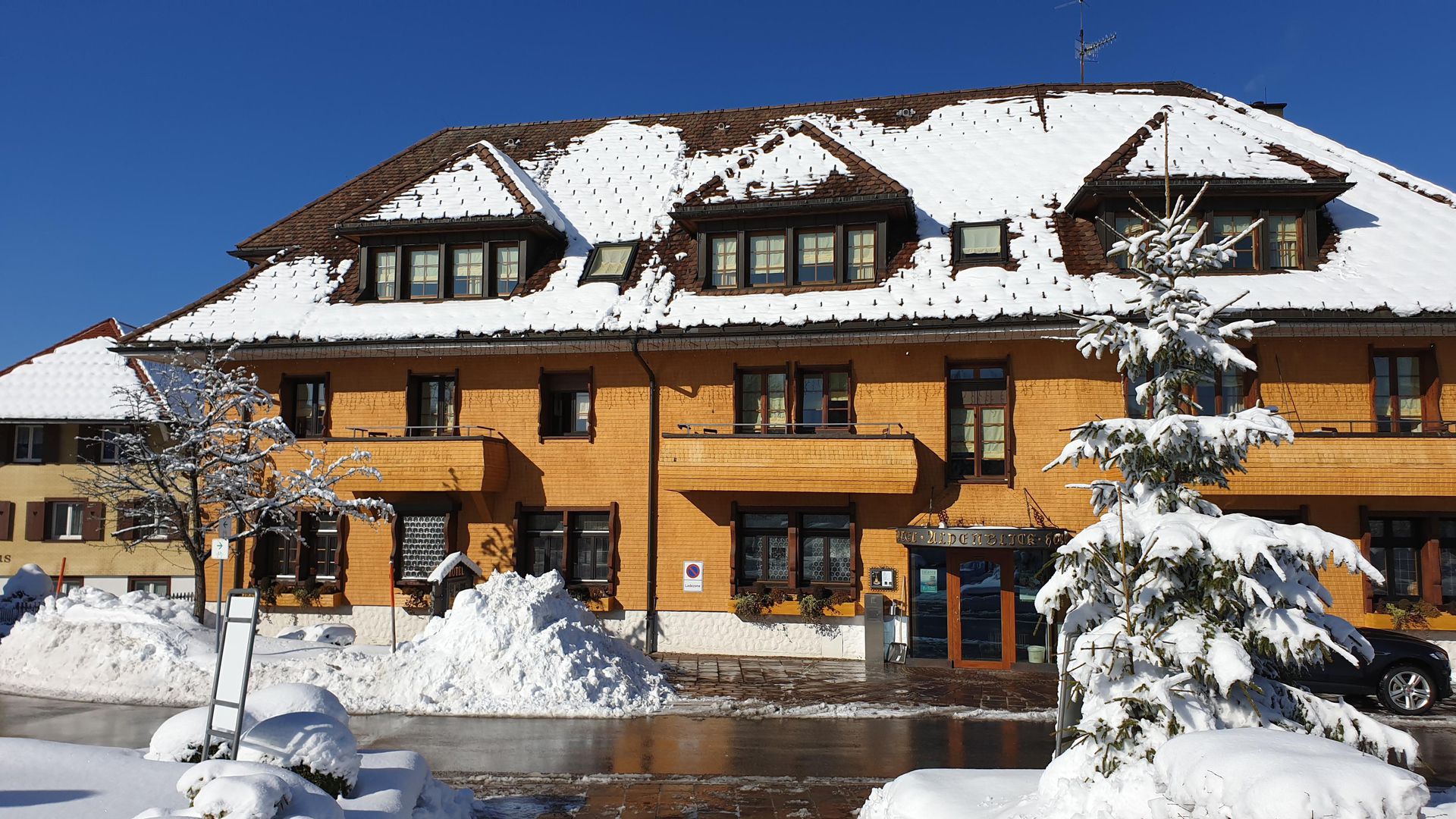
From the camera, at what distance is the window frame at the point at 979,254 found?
67.9ft

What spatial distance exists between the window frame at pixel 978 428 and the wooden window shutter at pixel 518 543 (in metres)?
9.00

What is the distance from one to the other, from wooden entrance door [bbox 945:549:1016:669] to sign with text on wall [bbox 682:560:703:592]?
196 inches

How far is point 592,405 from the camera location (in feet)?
69.4

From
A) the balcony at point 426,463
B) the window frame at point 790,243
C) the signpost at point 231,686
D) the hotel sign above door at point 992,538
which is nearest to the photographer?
the signpost at point 231,686

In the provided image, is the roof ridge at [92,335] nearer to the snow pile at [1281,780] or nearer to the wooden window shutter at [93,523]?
→ the wooden window shutter at [93,523]

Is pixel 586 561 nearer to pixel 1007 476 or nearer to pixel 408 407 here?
pixel 408 407

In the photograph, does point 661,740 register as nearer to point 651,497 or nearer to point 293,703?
point 293,703

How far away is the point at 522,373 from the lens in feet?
70.4

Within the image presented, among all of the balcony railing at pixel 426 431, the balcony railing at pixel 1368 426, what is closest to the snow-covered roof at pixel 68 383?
the balcony railing at pixel 426 431

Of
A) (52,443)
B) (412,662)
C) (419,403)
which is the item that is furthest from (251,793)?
(52,443)

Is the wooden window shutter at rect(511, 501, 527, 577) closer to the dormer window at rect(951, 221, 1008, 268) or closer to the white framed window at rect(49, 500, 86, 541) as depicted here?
the dormer window at rect(951, 221, 1008, 268)

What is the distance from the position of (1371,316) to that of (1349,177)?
22.2ft

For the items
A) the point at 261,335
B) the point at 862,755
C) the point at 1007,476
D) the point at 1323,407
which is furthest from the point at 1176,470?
the point at 261,335

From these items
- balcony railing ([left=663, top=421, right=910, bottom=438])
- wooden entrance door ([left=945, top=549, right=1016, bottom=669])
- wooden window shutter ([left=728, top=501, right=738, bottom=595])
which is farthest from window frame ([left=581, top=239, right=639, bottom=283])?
wooden entrance door ([left=945, top=549, right=1016, bottom=669])
